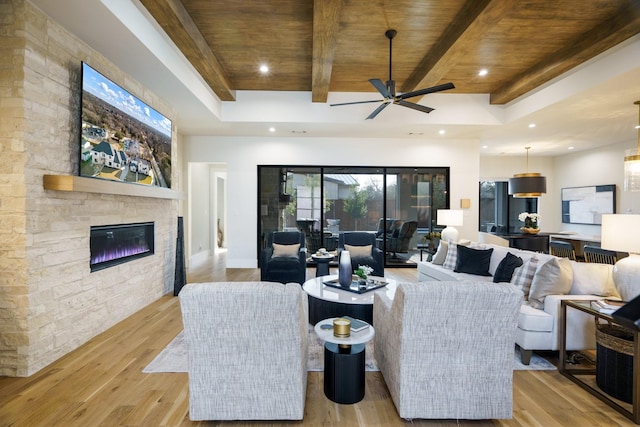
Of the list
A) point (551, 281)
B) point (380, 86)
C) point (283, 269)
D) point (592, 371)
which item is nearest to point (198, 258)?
point (283, 269)

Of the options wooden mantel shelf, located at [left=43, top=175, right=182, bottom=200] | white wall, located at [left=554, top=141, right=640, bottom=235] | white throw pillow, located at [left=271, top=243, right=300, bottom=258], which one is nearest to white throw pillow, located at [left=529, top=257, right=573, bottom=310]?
white throw pillow, located at [left=271, top=243, right=300, bottom=258]

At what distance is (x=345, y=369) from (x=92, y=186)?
2.67m

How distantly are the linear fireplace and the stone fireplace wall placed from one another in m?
0.13

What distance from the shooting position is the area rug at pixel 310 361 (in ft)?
8.41

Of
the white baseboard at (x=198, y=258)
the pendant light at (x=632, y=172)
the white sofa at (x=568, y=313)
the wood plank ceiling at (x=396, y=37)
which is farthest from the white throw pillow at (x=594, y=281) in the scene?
the white baseboard at (x=198, y=258)

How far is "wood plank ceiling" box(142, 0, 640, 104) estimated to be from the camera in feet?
9.87

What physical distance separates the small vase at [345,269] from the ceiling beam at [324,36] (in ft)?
7.44

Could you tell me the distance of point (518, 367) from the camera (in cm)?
262

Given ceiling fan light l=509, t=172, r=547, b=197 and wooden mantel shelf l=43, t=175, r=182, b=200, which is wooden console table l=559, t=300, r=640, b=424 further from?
ceiling fan light l=509, t=172, r=547, b=197

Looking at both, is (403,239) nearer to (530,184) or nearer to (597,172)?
(530,184)

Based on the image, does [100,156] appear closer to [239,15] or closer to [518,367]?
[239,15]

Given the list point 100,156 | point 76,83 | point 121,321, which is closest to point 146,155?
point 100,156

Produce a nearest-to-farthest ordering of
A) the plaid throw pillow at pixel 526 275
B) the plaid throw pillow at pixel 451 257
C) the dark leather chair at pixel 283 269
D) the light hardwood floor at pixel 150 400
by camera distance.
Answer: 1. the light hardwood floor at pixel 150 400
2. the plaid throw pillow at pixel 526 275
3. the plaid throw pillow at pixel 451 257
4. the dark leather chair at pixel 283 269

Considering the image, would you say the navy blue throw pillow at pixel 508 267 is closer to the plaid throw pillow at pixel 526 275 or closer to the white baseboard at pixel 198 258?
the plaid throw pillow at pixel 526 275
